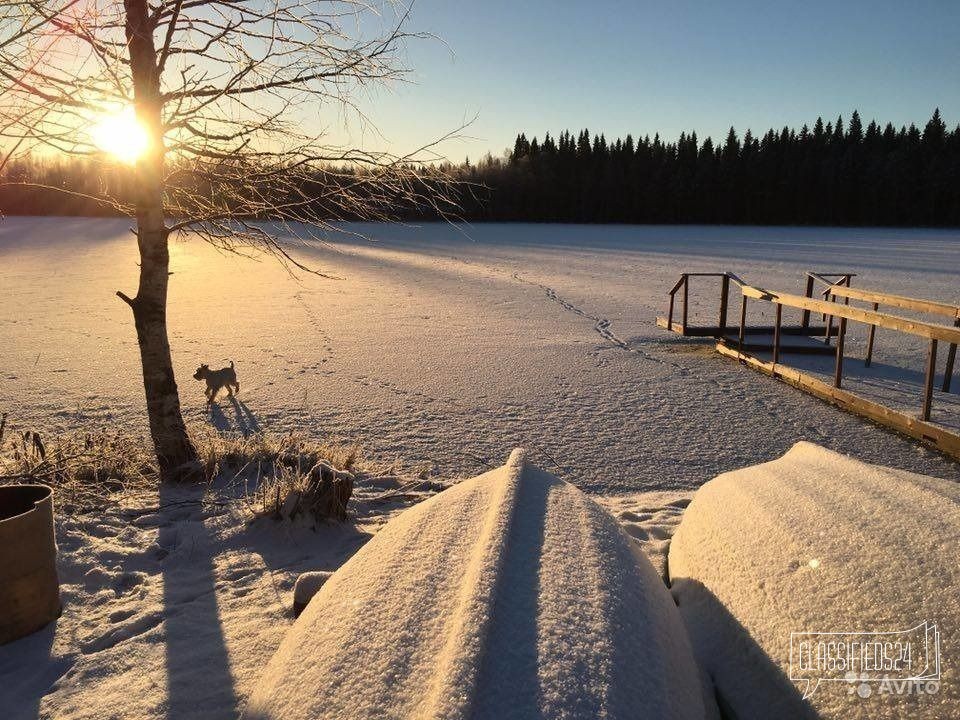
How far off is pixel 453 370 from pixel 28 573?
20.1ft

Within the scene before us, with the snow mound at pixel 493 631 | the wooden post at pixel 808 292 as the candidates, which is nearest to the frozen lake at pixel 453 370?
the wooden post at pixel 808 292

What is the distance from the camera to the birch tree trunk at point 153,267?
4.52 meters

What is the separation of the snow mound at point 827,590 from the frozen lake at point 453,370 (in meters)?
2.51

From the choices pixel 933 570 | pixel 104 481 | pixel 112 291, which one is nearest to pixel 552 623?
pixel 933 570

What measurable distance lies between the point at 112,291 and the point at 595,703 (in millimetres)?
18091

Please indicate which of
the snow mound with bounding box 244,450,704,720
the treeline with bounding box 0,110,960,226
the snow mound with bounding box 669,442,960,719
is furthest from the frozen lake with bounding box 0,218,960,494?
the treeline with bounding box 0,110,960,226

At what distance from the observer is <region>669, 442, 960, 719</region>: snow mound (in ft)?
5.57

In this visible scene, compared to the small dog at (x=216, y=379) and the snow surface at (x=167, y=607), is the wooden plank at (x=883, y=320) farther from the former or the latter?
the small dog at (x=216, y=379)

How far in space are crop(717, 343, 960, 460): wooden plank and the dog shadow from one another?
6.27 metres

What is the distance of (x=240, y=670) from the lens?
104 inches

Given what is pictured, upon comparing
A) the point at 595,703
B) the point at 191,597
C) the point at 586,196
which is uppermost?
the point at 586,196

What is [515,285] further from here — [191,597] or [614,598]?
[614,598]

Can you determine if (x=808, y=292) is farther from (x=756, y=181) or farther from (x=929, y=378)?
(x=756, y=181)

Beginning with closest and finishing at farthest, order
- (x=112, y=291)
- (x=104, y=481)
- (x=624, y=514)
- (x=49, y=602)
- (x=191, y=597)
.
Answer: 1. (x=49, y=602)
2. (x=191, y=597)
3. (x=624, y=514)
4. (x=104, y=481)
5. (x=112, y=291)
